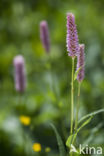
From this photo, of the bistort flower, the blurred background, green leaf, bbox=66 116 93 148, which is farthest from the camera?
the blurred background

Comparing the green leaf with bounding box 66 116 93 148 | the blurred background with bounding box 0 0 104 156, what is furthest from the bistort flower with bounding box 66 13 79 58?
the blurred background with bounding box 0 0 104 156

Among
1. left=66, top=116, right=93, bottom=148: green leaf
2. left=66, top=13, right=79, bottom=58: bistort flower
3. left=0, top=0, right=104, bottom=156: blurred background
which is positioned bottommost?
left=0, top=0, right=104, bottom=156: blurred background

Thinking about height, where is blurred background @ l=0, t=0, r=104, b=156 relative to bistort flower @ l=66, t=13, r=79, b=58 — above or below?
below

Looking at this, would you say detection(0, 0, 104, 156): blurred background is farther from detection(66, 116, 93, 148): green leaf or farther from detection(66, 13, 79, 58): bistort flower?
detection(66, 13, 79, 58): bistort flower

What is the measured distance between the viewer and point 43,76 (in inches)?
177

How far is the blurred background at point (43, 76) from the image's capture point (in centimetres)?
323

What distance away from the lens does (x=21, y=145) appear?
10.6 feet

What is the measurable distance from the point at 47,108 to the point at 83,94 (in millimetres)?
502

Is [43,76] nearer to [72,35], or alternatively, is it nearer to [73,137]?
[73,137]

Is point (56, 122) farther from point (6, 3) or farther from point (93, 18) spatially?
point (6, 3)

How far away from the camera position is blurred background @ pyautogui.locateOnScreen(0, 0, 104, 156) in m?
3.23

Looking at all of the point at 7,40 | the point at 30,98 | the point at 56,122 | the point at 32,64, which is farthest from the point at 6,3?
the point at 56,122

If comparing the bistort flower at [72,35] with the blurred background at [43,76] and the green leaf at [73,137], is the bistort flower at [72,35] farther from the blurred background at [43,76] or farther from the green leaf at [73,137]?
the blurred background at [43,76]

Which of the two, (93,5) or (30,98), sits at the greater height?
(93,5)
